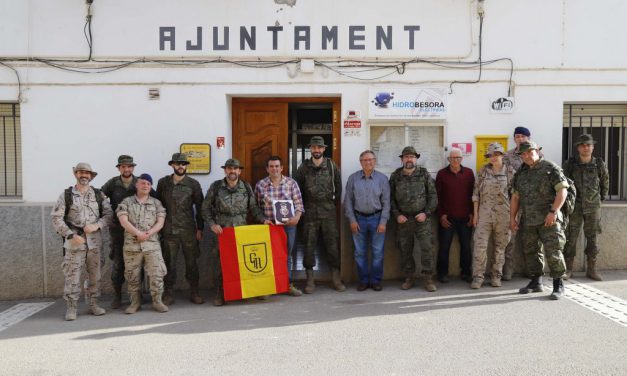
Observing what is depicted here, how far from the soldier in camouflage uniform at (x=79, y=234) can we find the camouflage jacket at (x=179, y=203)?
776 mm

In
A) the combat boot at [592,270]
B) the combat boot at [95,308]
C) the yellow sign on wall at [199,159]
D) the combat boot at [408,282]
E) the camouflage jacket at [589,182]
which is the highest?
the yellow sign on wall at [199,159]

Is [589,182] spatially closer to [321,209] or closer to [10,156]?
[321,209]

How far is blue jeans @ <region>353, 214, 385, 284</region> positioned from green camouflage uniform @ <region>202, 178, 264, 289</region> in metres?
1.43

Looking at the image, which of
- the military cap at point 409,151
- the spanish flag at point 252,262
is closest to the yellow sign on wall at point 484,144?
the military cap at point 409,151

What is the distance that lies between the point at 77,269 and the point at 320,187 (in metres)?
3.18

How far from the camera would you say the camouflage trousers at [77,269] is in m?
6.30

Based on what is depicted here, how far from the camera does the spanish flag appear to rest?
6.77 m

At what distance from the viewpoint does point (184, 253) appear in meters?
7.02

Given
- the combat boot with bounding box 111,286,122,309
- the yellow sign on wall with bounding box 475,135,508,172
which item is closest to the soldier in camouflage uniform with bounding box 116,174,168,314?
the combat boot with bounding box 111,286,122,309

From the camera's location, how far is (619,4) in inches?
306

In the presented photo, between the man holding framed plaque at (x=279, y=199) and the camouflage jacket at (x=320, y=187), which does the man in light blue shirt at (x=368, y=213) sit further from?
the man holding framed plaque at (x=279, y=199)

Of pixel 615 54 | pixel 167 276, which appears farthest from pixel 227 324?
pixel 615 54

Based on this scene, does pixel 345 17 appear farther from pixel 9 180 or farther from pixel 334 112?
pixel 9 180

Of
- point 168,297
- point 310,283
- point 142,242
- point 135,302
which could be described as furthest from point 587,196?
point 135,302
